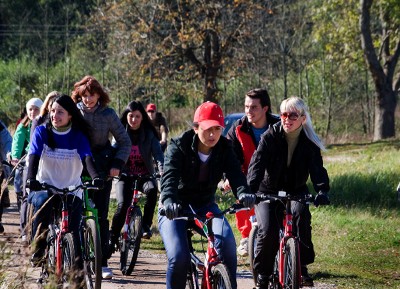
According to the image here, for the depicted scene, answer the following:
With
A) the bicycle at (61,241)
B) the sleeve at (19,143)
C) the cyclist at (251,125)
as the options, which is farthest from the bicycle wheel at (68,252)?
the sleeve at (19,143)

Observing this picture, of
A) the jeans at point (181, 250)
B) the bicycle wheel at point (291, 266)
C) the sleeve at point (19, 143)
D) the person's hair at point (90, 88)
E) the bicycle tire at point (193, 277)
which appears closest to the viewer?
the jeans at point (181, 250)

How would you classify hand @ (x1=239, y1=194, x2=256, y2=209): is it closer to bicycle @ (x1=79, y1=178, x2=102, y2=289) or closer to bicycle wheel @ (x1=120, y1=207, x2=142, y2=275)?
bicycle @ (x1=79, y1=178, x2=102, y2=289)

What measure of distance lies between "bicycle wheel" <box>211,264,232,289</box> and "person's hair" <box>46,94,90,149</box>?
7.57ft

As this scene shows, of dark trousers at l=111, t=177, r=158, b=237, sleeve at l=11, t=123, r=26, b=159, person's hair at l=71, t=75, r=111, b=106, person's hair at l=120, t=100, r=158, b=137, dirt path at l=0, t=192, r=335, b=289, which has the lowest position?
dirt path at l=0, t=192, r=335, b=289

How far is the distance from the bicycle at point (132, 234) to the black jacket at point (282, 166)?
2.50 m

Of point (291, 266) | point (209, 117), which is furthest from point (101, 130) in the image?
point (209, 117)

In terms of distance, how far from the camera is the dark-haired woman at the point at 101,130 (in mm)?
9523

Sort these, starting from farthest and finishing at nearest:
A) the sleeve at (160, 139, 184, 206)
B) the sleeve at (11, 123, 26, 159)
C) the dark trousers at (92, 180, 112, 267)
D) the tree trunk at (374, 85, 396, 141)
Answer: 1. the tree trunk at (374, 85, 396, 141)
2. the sleeve at (11, 123, 26, 159)
3. the dark trousers at (92, 180, 112, 267)
4. the sleeve at (160, 139, 184, 206)

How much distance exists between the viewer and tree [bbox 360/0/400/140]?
32.7 meters

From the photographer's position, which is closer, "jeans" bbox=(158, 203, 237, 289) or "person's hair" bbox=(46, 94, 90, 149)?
"jeans" bbox=(158, 203, 237, 289)

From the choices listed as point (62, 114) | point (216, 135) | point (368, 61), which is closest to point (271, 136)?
point (216, 135)

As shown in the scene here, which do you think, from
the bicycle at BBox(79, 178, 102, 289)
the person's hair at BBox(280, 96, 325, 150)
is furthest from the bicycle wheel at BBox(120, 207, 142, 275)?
the person's hair at BBox(280, 96, 325, 150)

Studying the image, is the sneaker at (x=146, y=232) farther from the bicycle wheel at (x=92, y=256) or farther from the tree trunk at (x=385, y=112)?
the tree trunk at (x=385, y=112)

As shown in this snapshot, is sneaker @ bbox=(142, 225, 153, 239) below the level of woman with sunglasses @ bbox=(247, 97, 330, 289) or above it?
below
